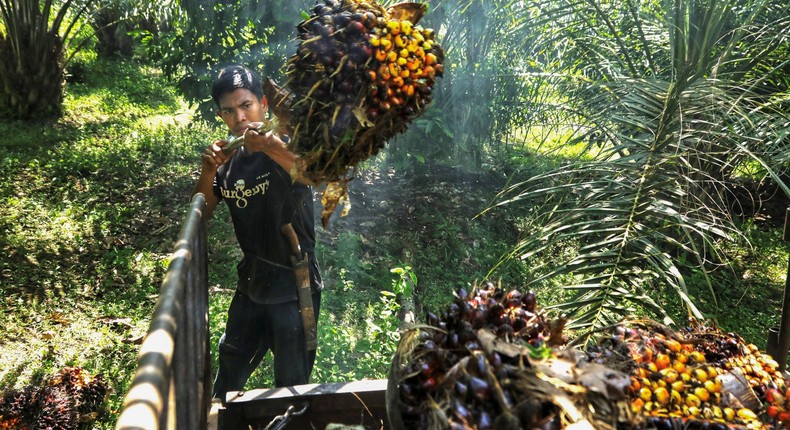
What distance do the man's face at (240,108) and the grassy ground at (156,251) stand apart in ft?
4.55

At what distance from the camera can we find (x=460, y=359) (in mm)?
1130

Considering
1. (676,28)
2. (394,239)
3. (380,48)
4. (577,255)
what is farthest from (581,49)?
(394,239)

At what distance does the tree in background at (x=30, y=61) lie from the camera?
696cm

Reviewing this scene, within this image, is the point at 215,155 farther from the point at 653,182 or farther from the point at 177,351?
the point at 653,182

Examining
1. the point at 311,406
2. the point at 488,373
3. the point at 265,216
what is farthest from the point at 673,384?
the point at 265,216

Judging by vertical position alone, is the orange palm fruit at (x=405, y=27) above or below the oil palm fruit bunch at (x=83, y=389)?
above

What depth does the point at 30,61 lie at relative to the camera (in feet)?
23.5

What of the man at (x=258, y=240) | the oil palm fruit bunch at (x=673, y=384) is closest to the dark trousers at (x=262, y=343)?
the man at (x=258, y=240)

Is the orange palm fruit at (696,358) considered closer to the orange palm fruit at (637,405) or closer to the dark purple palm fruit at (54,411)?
the orange palm fruit at (637,405)

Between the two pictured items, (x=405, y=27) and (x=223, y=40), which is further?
(x=223, y=40)

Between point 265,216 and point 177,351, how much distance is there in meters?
1.45

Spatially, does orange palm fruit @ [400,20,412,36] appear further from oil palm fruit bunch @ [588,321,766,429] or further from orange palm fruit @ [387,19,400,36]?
oil palm fruit bunch @ [588,321,766,429]

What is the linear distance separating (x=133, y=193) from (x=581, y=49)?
175 inches

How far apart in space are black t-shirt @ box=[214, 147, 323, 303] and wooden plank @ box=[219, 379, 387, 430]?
0.80 meters
